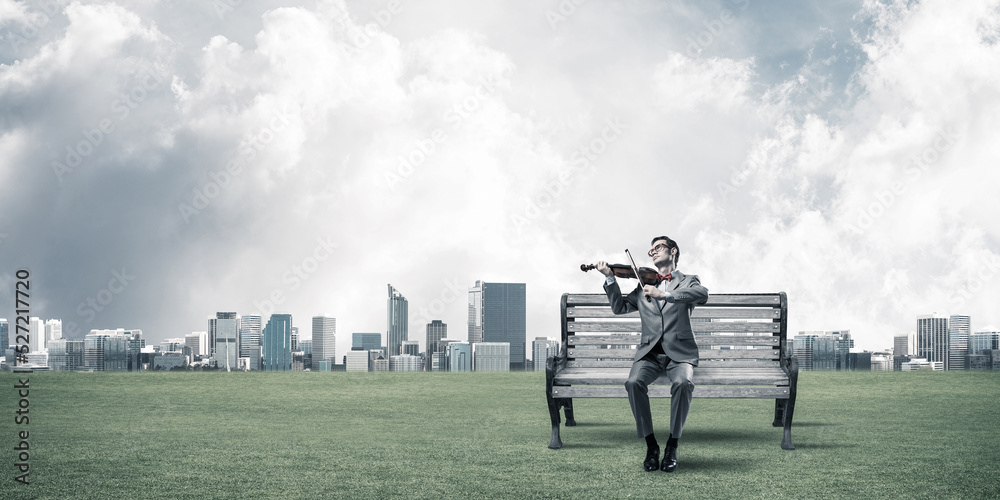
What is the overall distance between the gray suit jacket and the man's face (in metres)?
0.13

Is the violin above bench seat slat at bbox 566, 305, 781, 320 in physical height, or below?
above

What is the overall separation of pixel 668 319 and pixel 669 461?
3.84 feet

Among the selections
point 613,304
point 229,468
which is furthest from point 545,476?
point 229,468

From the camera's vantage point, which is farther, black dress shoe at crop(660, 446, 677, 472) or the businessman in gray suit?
the businessman in gray suit

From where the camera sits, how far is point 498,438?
7387 millimetres

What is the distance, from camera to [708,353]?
7.75 m

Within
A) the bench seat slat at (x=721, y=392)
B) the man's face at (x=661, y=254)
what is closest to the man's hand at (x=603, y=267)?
the man's face at (x=661, y=254)

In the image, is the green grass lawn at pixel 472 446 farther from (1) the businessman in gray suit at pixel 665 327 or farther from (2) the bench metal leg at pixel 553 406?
(1) the businessman in gray suit at pixel 665 327

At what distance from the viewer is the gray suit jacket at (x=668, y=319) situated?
6.31 metres

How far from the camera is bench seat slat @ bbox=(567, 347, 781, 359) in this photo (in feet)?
25.1

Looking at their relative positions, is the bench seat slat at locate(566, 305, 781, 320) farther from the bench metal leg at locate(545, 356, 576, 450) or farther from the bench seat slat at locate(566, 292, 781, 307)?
the bench metal leg at locate(545, 356, 576, 450)

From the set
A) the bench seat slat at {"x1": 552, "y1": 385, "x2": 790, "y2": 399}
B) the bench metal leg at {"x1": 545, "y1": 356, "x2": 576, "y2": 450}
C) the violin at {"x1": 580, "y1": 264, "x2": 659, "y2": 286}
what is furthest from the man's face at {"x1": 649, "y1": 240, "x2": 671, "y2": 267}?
the bench metal leg at {"x1": 545, "y1": 356, "x2": 576, "y2": 450}

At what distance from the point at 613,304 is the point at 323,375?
10615mm

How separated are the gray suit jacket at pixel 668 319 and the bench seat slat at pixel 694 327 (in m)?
1.30
